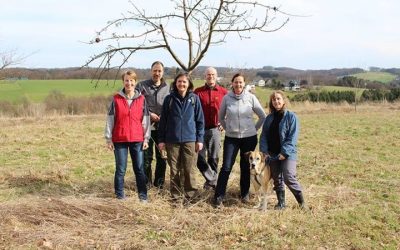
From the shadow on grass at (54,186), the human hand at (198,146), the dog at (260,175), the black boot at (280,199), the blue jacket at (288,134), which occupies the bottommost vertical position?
the shadow on grass at (54,186)

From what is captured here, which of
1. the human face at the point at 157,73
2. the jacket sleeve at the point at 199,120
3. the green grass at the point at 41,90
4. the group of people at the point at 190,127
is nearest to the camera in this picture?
the group of people at the point at 190,127

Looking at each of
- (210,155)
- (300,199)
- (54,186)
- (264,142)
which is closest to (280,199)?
(300,199)

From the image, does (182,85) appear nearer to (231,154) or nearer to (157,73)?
(157,73)

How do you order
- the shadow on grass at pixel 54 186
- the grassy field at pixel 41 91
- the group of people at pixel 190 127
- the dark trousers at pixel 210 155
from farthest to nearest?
the grassy field at pixel 41 91 < the shadow on grass at pixel 54 186 < the dark trousers at pixel 210 155 < the group of people at pixel 190 127

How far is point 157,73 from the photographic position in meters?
6.46

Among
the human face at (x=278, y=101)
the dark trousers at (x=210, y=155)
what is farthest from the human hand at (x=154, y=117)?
the human face at (x=278, y=101)

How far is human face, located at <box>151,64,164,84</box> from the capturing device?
6.44 metres

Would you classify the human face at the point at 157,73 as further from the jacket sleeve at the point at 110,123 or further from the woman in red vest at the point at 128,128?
the jacket sleeve at the point at 110,123

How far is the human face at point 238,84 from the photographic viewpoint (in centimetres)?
617

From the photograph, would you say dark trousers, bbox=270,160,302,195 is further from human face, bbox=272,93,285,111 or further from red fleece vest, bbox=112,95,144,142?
red fleece vest, bbox=112,95,144,142

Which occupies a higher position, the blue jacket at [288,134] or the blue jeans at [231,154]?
the blue jacket at [288,134]

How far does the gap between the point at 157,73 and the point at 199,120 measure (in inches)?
39.0

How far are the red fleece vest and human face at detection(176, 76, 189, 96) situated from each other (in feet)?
2.18

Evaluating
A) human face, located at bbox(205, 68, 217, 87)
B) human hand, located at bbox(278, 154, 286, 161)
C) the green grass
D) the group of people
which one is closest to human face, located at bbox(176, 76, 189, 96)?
the group of people
